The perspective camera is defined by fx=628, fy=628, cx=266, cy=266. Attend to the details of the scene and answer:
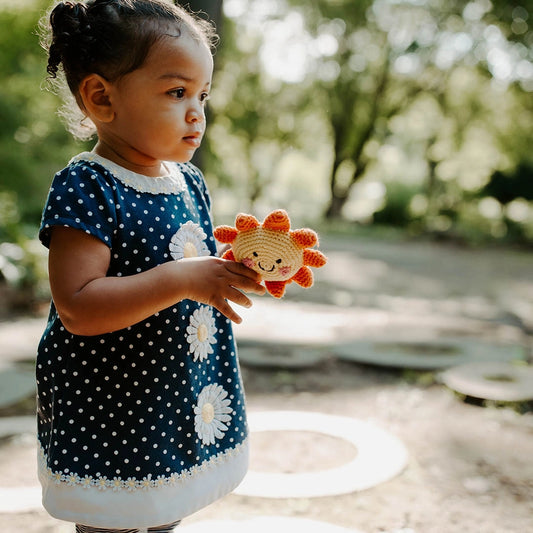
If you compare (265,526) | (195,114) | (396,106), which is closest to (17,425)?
(265,526)

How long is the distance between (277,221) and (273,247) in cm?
6

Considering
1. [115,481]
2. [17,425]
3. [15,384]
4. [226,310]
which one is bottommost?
[15,384]

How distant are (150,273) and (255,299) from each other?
625cm

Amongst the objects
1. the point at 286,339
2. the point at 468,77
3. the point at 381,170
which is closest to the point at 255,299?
the point at 286,339

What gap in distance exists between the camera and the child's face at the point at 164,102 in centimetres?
134

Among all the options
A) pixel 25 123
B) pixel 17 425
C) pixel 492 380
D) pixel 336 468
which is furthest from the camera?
pixel 25 123

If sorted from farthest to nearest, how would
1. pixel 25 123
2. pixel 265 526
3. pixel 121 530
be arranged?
pixel 25 123, pixel 265 526, pixel 121 530

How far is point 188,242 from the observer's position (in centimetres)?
149

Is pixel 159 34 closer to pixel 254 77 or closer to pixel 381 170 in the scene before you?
pixel 254 77

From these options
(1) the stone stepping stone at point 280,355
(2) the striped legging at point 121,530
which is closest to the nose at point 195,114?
(2) the striped legging at point 121,530

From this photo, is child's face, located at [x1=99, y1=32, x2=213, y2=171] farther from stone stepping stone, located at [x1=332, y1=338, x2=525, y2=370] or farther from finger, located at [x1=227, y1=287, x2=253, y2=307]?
stone stepping stone, located at [x1=332, y1=338, x2=525, y2=370]

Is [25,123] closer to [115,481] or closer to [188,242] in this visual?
[188,242]

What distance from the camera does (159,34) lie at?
1.34m

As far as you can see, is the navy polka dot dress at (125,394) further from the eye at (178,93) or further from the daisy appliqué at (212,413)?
the eye at (178,93)
